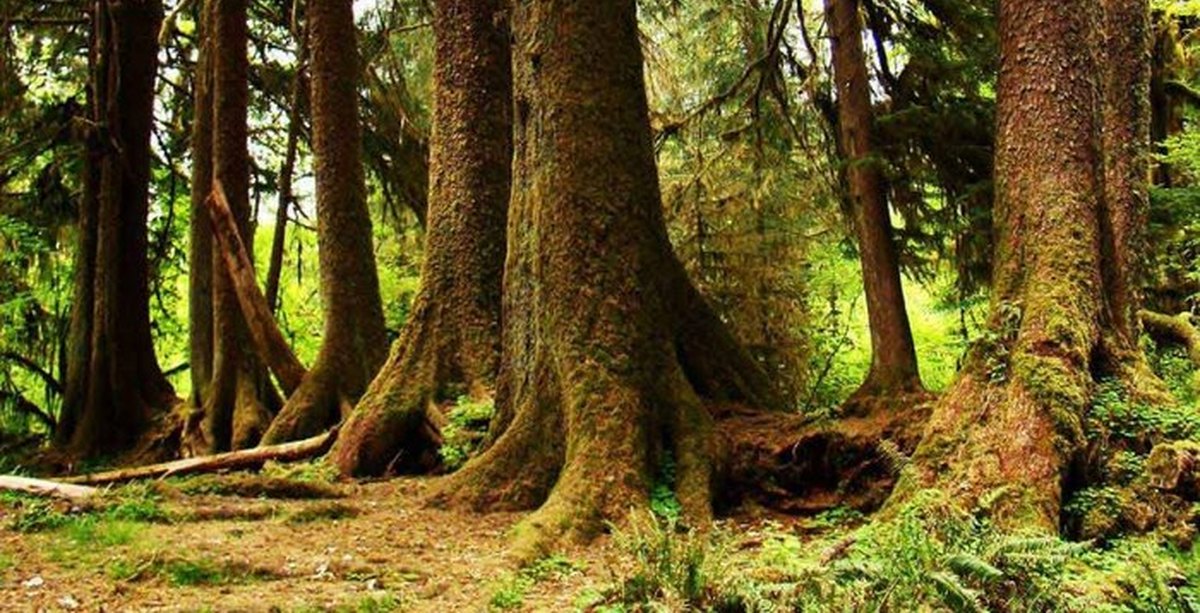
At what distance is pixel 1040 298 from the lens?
5.73 metres

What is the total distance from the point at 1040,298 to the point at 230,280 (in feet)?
27.7

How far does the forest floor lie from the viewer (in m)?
4.58

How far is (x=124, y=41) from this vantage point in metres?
13.2

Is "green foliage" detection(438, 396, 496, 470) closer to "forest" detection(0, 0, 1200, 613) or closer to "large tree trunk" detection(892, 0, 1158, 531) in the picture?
"forest" detection(0, 0, 1200, 613)

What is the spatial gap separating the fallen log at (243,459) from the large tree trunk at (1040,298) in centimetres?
544

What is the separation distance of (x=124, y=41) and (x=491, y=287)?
7.58 meters

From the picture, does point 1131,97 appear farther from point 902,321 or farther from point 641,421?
point 641,421

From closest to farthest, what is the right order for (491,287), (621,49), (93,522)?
1. (93,522)
2. (621,49)
3. (491,287)

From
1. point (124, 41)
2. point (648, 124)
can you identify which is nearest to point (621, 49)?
point (648, 124)

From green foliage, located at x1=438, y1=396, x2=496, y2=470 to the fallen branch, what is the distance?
2870 mm

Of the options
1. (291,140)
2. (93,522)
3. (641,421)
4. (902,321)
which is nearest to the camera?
(93,522)

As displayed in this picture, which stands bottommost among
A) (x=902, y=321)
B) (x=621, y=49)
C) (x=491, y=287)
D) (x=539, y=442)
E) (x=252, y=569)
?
(x=252, y=569)

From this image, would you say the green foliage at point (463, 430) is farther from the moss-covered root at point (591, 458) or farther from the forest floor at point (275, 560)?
the forest floor at point (275, 560)

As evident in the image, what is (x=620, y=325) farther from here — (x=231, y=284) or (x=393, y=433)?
(x=231, y=284)
